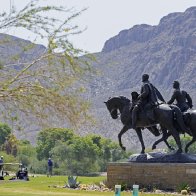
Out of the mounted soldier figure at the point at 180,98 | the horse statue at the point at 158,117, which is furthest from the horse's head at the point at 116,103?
the mounted soldier figure at the point at 180,98

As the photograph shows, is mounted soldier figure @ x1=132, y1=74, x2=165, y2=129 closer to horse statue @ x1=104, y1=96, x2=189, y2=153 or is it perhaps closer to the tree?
horse statue @ x1=104, y1=96, x2=189, y2=153

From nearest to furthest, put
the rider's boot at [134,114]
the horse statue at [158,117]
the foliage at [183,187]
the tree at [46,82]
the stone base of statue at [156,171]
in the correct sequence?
the tree at [46,82] → the foliage at [183,187] → the stone base of statue at [156,171] → the horse statue at [158,117] → the rider's boot at [134,114]

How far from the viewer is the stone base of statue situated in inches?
974

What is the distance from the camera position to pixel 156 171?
82.9 ft

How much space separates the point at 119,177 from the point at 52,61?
1156cm

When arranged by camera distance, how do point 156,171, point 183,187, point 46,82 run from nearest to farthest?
point 46,82 < point 183,187 < point 156,171

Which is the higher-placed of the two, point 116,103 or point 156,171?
point 116,103

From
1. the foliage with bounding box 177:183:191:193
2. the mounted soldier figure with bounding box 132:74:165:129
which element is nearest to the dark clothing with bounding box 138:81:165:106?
the mounted soldier figure with bounding box 132:74:165:129

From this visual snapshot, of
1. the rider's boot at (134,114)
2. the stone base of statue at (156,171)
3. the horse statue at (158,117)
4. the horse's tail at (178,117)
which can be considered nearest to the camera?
the stone base of statue at (156,171)

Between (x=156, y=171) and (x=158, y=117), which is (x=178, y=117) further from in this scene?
(x=156, y=171)

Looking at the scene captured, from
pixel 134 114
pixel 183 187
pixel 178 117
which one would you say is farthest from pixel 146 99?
pixel 183 187

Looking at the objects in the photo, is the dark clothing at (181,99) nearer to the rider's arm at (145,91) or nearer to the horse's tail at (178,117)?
the horse's tail at (178,117)

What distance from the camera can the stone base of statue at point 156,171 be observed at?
974 inches

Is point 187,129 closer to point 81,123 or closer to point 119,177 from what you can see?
point 119,177
